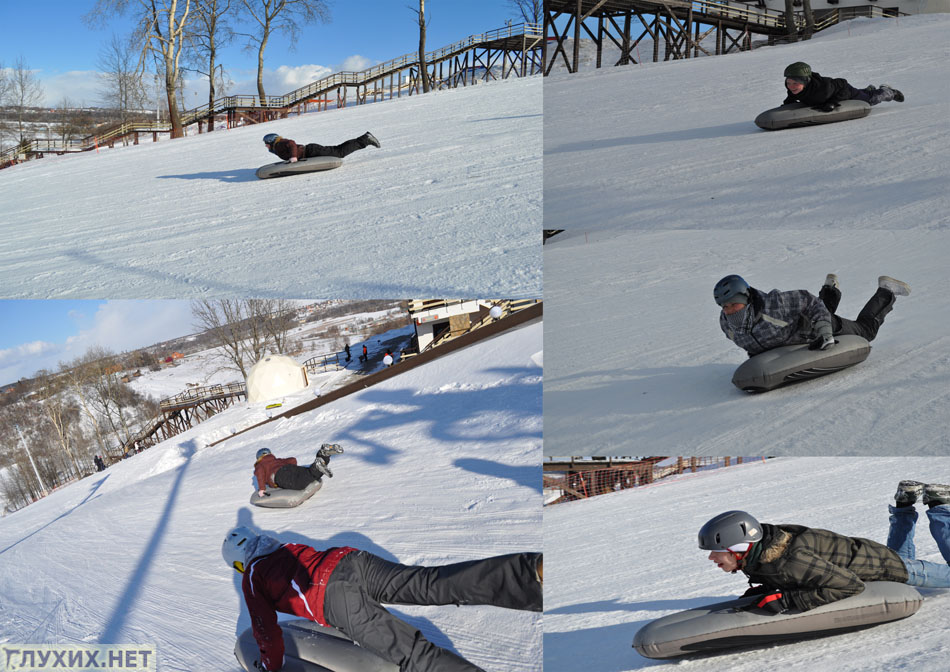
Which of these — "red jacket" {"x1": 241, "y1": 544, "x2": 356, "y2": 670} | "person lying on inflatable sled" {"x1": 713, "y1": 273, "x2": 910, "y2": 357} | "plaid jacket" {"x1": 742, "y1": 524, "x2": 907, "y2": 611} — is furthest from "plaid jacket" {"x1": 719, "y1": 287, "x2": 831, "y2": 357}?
"red jacket" {"x1": 241, "y1": 544, "x2": 356, "y2": 670}

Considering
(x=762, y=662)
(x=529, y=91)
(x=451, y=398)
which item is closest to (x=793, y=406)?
(x=762, y=662)

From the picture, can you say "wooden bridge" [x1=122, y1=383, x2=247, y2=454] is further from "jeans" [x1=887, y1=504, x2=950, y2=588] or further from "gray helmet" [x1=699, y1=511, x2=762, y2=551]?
"jeans" [x1=887, y1=504, x2=950, y2=588]

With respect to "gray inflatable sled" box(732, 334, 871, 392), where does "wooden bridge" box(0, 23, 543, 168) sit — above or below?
above

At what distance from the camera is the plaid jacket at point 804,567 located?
2.77 m

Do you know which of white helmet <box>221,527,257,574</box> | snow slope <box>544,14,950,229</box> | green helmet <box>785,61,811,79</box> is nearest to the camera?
white helmet <box>221,527,257,574</box>

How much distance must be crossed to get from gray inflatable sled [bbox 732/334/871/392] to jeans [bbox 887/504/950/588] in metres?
0.94

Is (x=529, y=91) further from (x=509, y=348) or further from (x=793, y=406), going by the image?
(x=793, y=406)

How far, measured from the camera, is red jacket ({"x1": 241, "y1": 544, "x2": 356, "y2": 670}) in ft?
9.40

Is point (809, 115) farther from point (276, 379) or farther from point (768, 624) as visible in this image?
point (276, 379)

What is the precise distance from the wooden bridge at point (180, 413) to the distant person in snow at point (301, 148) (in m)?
2.68

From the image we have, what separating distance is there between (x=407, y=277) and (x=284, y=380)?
3420mm

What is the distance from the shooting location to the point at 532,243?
511cm

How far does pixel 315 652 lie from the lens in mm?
3035

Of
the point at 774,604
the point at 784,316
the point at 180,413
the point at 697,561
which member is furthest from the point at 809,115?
the point at 180,413
